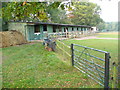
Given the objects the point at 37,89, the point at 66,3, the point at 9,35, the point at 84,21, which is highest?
the point at 84,21

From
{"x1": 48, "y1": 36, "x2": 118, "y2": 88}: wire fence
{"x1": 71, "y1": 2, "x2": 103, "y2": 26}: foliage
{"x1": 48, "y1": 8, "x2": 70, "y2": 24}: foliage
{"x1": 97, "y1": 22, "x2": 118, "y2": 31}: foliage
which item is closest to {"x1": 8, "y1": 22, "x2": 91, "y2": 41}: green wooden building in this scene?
{"x1": 97, "y1": 22, "x2": 118, "y2": 31}: foliage

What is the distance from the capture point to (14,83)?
136 inches

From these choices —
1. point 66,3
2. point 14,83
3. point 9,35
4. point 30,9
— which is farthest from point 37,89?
point 9,35

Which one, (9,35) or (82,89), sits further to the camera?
(9,35)

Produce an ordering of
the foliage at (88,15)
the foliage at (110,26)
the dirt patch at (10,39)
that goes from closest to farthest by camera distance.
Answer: the foliage at (110,26) → the dirt patch at (10,39) → the foliage at (88,15)

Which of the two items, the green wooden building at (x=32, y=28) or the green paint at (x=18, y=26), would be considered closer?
the green wooden building at (x=32, y=28)

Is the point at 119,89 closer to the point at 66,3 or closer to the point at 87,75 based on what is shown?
the point at 87,75

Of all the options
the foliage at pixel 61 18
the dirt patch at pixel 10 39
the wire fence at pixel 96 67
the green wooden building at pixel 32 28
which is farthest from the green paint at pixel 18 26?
the wire fence at pixel 96 67

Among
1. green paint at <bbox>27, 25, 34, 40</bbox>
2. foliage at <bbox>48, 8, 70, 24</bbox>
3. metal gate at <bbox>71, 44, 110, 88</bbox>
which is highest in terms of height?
foliage at <bbox>48, 8, 70, 24</bbox>

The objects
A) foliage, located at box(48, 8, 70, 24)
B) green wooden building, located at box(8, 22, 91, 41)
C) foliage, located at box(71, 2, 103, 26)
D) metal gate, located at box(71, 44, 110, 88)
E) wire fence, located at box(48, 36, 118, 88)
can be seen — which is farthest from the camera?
foliage, located at box(48, 8, 70, 24)

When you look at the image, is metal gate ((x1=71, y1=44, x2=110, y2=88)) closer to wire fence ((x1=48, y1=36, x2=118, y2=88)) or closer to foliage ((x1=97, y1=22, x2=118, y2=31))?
wire fence ((x1=48, y1=36, x2=118, y2=88))

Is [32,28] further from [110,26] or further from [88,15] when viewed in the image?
[88,15]

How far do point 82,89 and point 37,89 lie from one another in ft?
3.77

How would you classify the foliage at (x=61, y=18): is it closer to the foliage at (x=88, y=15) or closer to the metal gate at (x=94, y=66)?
the foliage at (x=88, y=15)
